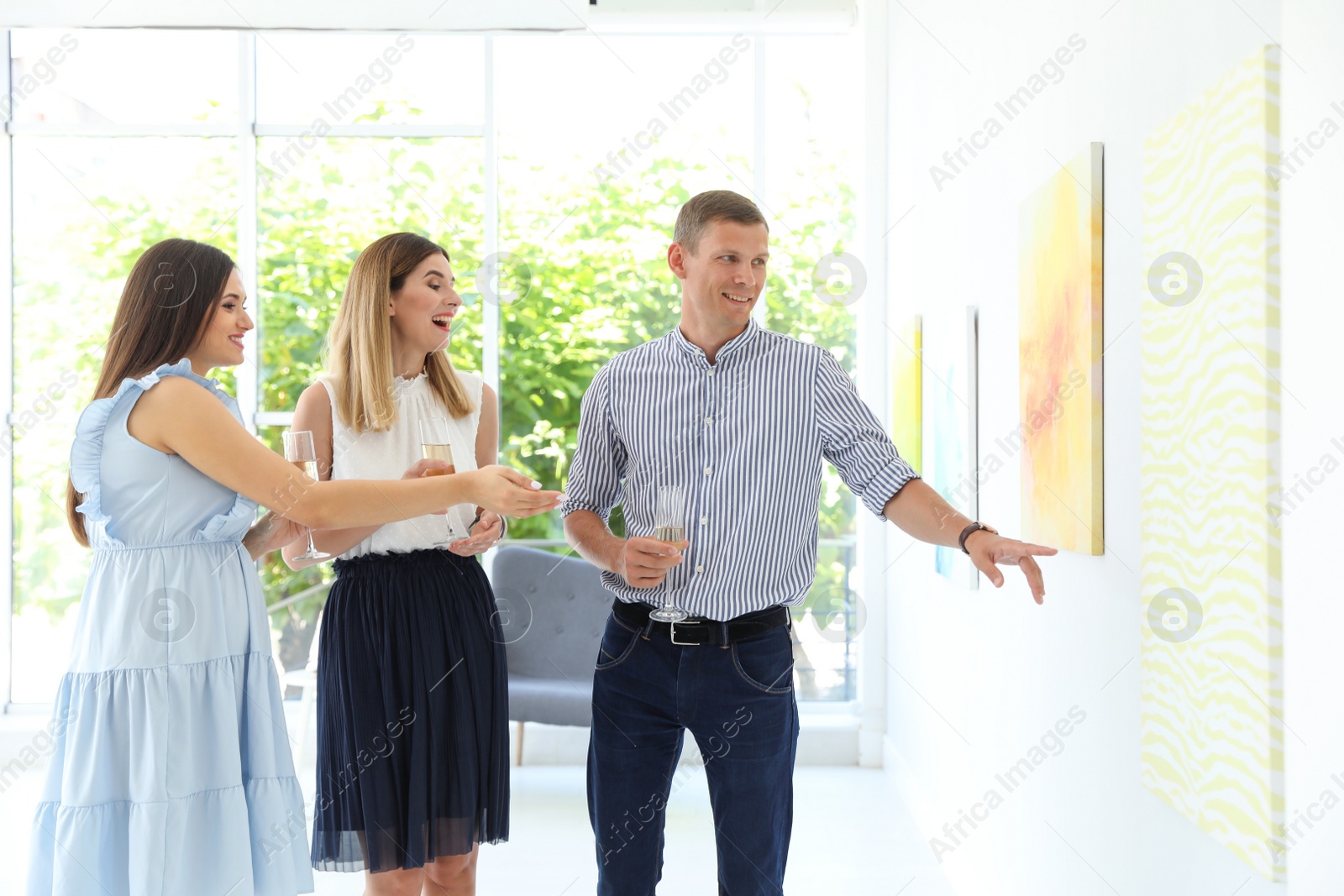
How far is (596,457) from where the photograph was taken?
2.18m

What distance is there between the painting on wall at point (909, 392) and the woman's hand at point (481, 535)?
7.00 feet

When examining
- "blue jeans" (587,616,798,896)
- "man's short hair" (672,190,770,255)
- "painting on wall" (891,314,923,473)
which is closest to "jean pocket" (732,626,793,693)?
"blue jeans" (587,616,798,896)

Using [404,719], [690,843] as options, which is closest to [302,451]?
[404,719]

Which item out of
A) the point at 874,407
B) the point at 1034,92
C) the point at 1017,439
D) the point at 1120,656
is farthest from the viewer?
the point at 874,407

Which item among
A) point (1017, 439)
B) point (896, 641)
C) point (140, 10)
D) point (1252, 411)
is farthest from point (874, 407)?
point (140, 10)

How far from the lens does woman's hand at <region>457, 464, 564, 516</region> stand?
1790 millimetres

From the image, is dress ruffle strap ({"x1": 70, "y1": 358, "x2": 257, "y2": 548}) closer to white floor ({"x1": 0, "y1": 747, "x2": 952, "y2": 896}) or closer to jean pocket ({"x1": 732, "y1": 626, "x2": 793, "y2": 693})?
jean pocket ({"x1": 732, "y1": 626, "x2": 793, "y2": 693})

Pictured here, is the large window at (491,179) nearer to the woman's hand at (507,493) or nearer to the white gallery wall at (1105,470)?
the white gallery wall at (1105,470)

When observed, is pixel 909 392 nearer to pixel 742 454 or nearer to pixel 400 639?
pixel 742 454

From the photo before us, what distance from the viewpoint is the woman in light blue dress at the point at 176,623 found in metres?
1.66

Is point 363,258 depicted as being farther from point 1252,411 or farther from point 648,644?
point 1252,411

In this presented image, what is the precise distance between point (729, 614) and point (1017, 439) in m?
1.10

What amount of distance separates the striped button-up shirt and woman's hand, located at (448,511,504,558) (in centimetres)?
24

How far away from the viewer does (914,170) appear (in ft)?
13.6
